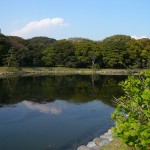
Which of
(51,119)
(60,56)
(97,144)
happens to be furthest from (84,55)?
(97,144)

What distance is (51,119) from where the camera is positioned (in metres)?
22.8

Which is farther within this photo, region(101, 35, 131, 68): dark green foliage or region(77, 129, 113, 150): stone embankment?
region(101, 35, 131, 68): dark green foliage

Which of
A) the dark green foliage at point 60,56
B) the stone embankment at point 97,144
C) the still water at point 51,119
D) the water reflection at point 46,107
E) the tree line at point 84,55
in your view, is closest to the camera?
the stone embankment at point 97,144

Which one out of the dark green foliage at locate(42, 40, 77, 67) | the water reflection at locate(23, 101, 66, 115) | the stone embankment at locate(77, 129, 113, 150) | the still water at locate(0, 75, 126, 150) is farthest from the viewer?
the dark green foliage at locate(42, 40, 77, 67)

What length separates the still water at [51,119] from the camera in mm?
16891

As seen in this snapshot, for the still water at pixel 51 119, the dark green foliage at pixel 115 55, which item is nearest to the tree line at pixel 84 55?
the dark green foliage at pixel 115 55

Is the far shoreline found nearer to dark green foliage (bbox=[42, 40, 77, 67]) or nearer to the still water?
dark green foliage (bbox=[42, 40, 77, 67])

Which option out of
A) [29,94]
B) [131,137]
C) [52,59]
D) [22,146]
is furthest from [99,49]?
[131,137]

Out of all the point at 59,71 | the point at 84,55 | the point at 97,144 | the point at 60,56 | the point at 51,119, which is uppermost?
the point at 84,55

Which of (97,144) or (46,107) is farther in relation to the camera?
(46,107)

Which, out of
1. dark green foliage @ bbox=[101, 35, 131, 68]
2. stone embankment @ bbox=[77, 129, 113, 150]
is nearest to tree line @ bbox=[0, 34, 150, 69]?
dark green foliage @ bbox=[101, 35, 131, 68]

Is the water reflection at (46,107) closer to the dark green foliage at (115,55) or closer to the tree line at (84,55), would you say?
the tree line at (84,55)

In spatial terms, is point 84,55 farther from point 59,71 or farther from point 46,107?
point 46,107

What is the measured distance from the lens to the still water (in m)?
16.9
